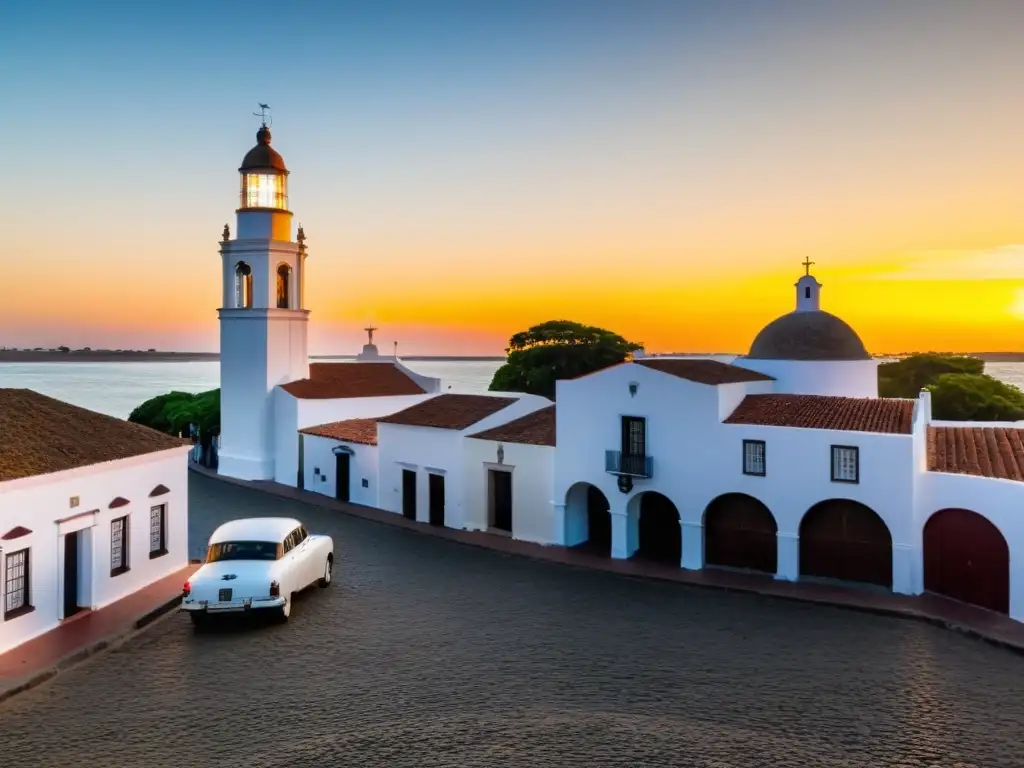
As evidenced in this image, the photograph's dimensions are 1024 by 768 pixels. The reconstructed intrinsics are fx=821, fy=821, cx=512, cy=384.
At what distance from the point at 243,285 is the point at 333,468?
1056 cm

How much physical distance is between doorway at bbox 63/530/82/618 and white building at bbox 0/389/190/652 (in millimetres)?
20

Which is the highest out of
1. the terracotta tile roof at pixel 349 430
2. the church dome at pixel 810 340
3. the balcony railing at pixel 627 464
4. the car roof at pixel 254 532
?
the church dome at pixel 810 340

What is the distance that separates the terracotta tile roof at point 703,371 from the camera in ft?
69.8

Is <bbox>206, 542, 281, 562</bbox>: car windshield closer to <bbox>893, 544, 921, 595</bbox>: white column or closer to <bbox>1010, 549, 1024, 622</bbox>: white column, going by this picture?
<bbox>893, 544, 921, 595</bbox>: white column

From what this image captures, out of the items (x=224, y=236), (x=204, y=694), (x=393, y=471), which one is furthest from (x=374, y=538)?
(x=224, y=236)

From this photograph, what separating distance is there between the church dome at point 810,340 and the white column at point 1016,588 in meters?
9.74

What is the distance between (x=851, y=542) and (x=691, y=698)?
26.7 ft

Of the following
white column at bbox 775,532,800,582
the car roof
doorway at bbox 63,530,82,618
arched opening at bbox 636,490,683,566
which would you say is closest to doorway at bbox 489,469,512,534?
arched opening at bbox 636,490,683,566

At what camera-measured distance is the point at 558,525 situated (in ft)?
75.9

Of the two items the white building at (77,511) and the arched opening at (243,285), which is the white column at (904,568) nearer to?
the white building at (77,511)

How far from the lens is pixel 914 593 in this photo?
703 inches

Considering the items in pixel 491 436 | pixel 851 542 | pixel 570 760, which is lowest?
pixel 570 760

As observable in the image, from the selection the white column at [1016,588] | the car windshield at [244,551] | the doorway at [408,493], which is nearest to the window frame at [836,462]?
the white column at [1016,588]

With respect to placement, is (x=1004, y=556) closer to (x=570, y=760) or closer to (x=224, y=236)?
(x=570, y=760)
